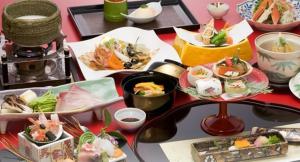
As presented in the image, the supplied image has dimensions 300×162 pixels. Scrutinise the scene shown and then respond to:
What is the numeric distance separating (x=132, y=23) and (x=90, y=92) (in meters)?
0.62

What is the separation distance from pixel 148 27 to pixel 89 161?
953 mm

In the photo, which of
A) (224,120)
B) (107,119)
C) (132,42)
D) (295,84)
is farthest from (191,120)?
(132,42)

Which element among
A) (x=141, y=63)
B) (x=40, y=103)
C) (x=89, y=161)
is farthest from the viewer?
(x=141, y=63)

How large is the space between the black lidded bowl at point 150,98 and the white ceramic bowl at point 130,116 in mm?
24

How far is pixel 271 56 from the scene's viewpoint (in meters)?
2.17

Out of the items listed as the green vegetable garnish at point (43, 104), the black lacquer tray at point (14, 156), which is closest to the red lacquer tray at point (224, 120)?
the black lacquer tray at point (14, 156)

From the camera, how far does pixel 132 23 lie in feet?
8.71

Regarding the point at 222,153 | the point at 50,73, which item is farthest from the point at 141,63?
the point at 222,153

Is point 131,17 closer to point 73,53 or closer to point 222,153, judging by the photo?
point 73,53

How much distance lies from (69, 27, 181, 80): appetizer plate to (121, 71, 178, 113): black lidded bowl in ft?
0.44

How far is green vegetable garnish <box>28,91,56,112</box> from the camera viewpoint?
1.99 meters

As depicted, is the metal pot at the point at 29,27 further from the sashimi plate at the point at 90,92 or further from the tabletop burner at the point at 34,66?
the sashimi plate at the point at 90,92

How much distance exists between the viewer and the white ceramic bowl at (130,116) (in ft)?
6.52

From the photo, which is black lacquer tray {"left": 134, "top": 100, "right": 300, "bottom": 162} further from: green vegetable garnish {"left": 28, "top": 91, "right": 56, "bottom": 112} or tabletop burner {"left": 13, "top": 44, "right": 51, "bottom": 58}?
tabletop burner {"left": 13, "top": 44, "right": 51, "bottom": 58}
